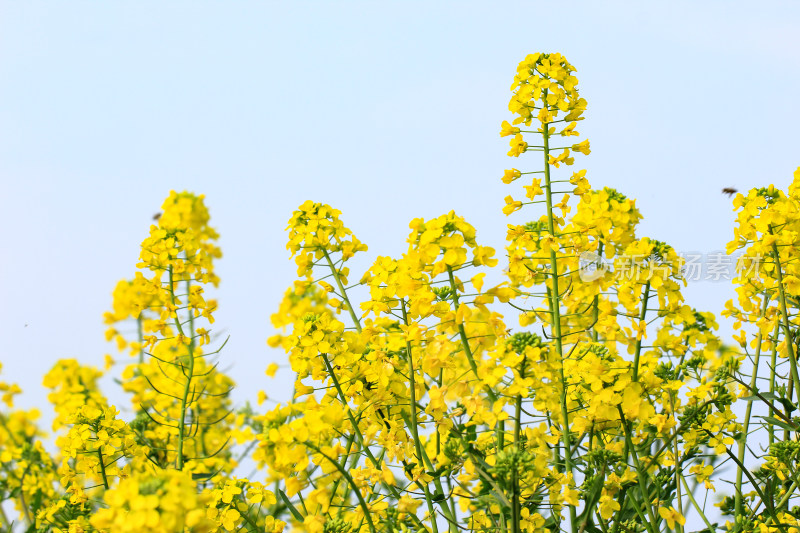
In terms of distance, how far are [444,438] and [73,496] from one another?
2.10 meters

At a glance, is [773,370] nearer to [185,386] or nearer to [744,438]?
[744,438]

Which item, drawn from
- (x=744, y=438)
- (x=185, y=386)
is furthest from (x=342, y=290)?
(x=744, y=438)

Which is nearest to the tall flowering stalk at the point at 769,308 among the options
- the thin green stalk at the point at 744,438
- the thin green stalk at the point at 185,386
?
the thin green stalk at the point at 744,438

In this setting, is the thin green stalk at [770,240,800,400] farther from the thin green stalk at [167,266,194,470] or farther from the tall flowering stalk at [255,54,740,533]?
the thin green stalk at [167,266,194,470]

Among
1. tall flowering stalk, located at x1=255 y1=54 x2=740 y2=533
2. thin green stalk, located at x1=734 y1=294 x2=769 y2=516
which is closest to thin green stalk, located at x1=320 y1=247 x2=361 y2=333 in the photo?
tall flowering stalk, located at x1=255 y1=54 x2=740 y2=533

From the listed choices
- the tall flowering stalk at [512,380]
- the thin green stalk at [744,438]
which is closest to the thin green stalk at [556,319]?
the tall flowering stalk at [512,380]

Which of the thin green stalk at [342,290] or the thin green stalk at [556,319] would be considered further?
the thin green stalk at [342,290]

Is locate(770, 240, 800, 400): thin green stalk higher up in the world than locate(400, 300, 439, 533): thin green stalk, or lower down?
higher up

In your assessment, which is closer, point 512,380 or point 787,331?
point 512,380

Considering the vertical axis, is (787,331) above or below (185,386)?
below

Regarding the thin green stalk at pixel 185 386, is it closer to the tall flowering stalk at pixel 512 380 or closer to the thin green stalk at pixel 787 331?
the tall flowering stalk at pixel 512 380

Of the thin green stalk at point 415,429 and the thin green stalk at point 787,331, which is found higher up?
the thin green stalk at point 787,331

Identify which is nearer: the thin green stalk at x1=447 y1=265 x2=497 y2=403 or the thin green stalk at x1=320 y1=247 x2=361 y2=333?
the thin green stalk at x1=447 y1=265 x2=497 y2=403

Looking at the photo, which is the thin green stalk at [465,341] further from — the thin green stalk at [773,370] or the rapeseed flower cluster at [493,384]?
the thin green stalk at [773,370]
